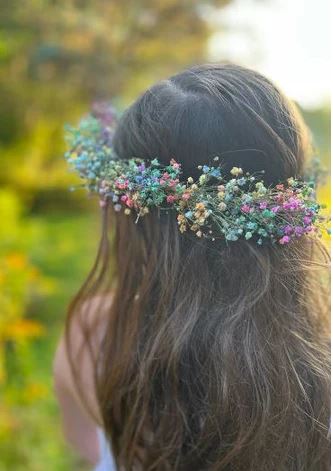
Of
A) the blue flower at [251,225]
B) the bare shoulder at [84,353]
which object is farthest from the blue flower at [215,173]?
the bare shoulder at [84,353]

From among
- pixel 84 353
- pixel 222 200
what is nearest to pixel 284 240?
pixel 222 200

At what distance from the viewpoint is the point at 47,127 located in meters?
5.66

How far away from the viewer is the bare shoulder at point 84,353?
157cm

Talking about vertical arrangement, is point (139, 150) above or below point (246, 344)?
above

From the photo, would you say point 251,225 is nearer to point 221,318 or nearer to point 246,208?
point 246,208

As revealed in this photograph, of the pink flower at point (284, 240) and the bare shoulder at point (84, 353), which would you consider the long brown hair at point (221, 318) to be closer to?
the pink flower at point (284, 240)

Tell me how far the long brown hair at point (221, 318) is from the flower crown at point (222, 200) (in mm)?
47

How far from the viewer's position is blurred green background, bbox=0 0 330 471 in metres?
2.95

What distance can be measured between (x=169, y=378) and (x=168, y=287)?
230 millimetres

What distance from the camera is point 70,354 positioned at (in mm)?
1579

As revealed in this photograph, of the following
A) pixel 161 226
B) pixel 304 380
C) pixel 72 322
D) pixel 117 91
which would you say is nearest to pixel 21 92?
pixel 117 91

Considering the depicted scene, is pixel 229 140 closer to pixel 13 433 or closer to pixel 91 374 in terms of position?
pixel 91 374

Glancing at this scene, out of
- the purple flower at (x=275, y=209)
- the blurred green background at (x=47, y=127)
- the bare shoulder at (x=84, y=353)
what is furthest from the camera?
the blurred green background at (x=47, y=127)

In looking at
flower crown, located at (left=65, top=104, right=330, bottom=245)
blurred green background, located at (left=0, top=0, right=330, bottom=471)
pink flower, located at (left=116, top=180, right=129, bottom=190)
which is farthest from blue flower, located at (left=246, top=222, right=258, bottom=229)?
blurred green background, located at (left=0, top=0, right=330, bottom=471)
